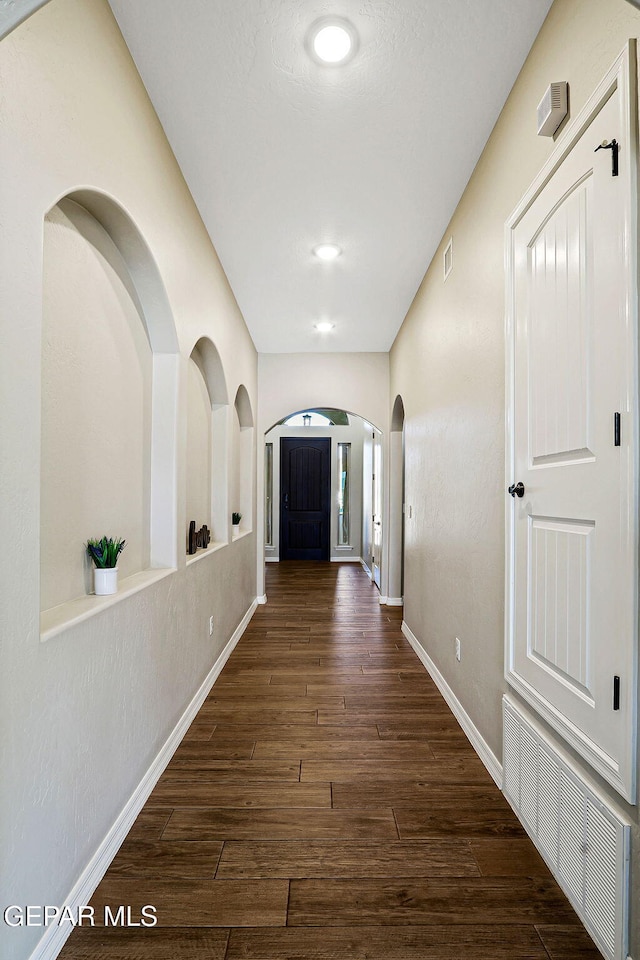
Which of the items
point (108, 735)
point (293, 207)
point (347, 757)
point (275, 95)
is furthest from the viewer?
point (293, 207)

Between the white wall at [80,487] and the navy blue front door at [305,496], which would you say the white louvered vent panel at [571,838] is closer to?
the white wall at [80,487]

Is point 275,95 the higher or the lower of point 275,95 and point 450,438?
the higher

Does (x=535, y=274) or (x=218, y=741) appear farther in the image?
(x=218, y=741)

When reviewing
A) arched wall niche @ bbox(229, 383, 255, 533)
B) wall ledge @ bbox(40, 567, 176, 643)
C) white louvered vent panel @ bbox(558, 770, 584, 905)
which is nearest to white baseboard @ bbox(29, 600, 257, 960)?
wall ledge @ bbox(40, 567, 176, 643)

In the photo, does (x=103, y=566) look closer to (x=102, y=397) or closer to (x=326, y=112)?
(x=102, y=397)

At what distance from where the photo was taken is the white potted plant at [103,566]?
1830 millimetres

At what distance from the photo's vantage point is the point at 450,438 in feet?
10.1

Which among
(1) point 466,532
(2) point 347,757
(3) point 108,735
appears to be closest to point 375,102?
(1) point 466,532

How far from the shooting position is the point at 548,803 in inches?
65.6

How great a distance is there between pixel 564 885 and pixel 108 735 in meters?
1.43

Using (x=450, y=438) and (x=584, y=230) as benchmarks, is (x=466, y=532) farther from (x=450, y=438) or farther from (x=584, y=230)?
(x=584, y=230)

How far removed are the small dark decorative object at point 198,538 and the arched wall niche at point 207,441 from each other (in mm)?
90

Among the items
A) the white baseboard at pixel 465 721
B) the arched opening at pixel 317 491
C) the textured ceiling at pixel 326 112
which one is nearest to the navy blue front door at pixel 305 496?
the arched opening at pixel 317 491

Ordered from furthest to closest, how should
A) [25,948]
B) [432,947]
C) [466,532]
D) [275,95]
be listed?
1. [466,532]
2. [275,95]
3. [432,947]
4. [25,948]
